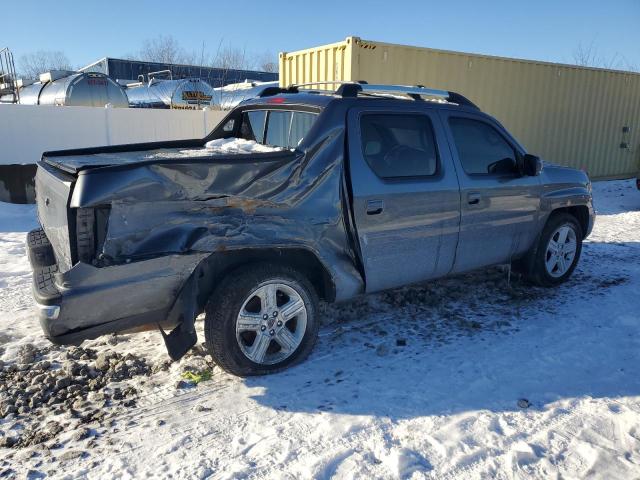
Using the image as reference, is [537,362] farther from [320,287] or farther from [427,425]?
[320,287]

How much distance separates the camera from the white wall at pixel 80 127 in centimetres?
1099

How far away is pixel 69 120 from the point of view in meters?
11.7

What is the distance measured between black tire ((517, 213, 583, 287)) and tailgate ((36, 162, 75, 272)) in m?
4.16

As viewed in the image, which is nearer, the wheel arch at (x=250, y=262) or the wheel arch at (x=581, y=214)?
the wheel arch at (x=250, y=262)

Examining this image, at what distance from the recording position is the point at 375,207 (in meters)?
3.79

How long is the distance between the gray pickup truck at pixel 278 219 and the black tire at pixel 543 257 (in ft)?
0.89

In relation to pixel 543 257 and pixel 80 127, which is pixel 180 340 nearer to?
pixel 543 257

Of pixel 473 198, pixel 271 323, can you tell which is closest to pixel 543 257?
pixel 473 198

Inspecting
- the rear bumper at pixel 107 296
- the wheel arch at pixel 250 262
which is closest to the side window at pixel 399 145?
the wheel arch at pixel 250 262

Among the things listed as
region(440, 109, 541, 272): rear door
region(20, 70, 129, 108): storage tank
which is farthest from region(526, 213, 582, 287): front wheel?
region(20, 70, 129, 108): storage tank

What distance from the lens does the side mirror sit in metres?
4.73

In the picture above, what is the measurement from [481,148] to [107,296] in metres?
3.28

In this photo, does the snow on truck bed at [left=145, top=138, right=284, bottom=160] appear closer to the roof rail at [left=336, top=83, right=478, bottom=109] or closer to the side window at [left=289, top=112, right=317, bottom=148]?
the side window at [left=289, top=112, right=317, bottom=148]

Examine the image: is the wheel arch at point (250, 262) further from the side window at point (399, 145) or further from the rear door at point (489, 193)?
the rear door at point (489, 193)
